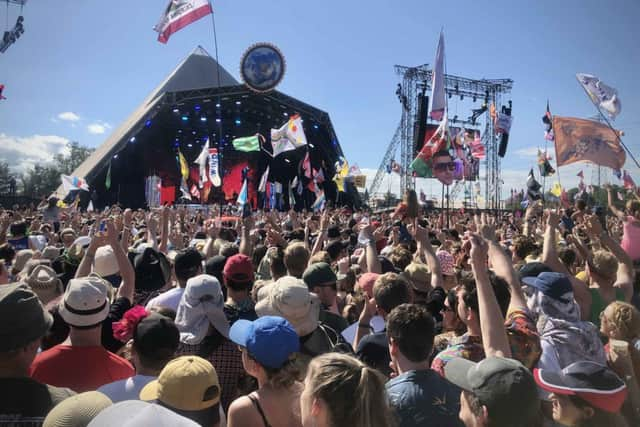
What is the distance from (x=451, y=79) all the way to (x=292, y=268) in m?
33.4

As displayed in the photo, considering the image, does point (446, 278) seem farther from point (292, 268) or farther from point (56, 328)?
point (56, 328)

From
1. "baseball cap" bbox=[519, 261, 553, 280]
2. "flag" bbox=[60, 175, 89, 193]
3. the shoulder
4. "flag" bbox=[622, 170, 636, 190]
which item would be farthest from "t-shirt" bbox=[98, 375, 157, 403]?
"flag" bbox=[622, 170, 636, 190]

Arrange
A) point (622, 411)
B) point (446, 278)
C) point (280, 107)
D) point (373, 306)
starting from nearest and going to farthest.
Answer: point (622, 411), point (373, 306), point (446, 278), point (280, 107)

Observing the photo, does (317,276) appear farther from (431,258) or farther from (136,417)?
(136,417)

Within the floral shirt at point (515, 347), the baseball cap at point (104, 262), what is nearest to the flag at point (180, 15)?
the baseball cap at point (104, 262)

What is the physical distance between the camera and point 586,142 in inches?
321

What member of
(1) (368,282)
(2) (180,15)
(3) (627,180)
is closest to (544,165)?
(3) (627,180)

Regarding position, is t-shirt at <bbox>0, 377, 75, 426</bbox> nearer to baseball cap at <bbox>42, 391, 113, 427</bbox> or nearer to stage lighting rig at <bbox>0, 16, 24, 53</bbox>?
baseball cap at <bbox>42, 391, 113, 427</bbox>

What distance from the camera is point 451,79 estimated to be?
33.8 m

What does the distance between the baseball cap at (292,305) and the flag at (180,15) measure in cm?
931

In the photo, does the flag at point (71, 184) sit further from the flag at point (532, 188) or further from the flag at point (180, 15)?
the flag at point (532, 188)

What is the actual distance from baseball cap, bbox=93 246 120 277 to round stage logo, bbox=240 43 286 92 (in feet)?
53.1

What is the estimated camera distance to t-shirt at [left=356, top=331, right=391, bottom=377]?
256 centimetres

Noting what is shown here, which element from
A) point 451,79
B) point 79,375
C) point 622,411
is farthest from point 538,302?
point 451,79
